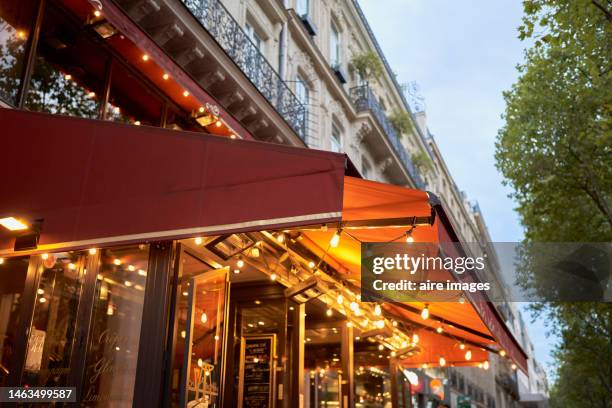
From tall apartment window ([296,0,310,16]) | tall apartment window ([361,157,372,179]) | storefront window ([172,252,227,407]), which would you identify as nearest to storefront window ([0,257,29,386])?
storefront window ([172,252,227,407])

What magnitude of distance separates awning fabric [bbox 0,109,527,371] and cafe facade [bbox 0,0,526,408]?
0.04 feet

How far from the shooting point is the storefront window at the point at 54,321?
6.00 meters

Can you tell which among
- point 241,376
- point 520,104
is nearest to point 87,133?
point 241,376

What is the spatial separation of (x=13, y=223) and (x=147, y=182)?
4.74 ft

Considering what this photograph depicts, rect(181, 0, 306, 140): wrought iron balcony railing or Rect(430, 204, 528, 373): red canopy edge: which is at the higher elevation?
Rect(181, 0, 306, 140): wrought iron balcony railing

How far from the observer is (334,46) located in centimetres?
2069

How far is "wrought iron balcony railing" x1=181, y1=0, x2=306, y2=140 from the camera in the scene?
37.7ft

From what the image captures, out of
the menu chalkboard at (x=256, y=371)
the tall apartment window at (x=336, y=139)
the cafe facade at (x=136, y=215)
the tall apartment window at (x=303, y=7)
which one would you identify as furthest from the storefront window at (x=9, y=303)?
the tall apartment window at (x=303, y=7)

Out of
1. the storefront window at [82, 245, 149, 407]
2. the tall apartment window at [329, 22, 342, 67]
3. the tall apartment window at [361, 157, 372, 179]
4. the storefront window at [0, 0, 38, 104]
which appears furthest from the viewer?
the tall apartment window at [361, 157, 372, 179]

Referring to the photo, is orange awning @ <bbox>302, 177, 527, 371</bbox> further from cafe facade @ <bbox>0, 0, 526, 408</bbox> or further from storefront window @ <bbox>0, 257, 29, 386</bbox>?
storefront window @ <bbox>0, 257, 29, 386</bbox>

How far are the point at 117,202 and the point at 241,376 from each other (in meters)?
6.13

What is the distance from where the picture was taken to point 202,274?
694cm

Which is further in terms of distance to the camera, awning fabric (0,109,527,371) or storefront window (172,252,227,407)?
storefront window (172,252,227,407)

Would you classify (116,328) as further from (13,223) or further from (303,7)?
(303,7)
